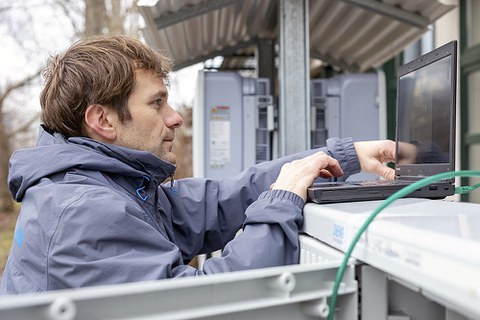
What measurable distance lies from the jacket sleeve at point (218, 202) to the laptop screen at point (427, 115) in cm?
29

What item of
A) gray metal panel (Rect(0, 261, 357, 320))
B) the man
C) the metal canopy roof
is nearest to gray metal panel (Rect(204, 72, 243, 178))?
the metal canopy roof

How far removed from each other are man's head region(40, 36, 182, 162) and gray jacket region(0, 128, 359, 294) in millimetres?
117

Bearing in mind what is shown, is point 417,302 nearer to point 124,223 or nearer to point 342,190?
point 342,190

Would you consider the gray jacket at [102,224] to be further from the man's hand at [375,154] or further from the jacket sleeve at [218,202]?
the man's hand at [375,154]

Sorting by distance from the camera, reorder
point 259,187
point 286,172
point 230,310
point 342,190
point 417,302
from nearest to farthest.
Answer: point 230,310
point 417,302
point 342,190
point 286,172
point 259,187

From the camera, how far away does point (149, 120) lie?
1743 mm

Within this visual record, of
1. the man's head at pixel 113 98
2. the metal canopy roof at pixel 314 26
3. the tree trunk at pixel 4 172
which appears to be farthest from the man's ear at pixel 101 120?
the tree trunk at pixel 4 172

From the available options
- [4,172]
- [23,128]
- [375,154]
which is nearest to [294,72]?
[375,154]

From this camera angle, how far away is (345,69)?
14.5ft

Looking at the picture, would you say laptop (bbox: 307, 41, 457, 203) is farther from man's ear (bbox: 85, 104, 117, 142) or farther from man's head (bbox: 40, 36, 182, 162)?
man's ear (bbox: 85, 104, 117, 142)

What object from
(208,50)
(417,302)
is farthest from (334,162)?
(208,50)

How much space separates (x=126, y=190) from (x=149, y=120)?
0.29 m

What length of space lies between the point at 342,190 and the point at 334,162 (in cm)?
27

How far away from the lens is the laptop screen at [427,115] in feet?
4.72
